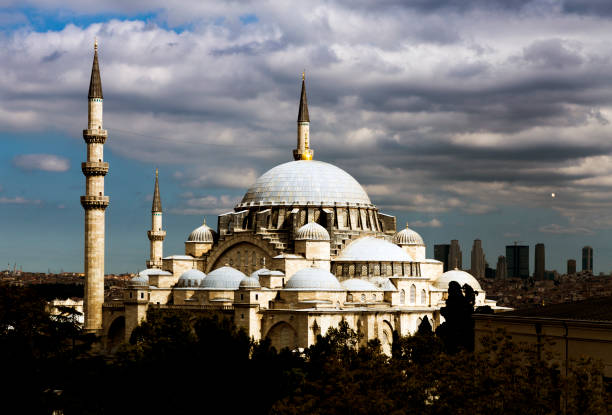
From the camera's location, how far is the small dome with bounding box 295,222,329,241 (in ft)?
140

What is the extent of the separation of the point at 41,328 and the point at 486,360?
12542mm

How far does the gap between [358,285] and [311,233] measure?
366 cm

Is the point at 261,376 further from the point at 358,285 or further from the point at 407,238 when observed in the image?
the point at 407,238

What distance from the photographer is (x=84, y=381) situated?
915 inches

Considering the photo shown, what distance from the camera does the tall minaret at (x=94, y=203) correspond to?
41.5m

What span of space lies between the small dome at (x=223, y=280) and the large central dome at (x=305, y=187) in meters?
6.90

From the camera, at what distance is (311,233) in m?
43.0

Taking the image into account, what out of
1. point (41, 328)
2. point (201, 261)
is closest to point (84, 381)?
point (41, 328)

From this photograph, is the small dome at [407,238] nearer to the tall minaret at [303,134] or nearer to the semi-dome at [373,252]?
the semi-dome at [373,252]

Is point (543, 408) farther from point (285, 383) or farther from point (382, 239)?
point (382, 239)

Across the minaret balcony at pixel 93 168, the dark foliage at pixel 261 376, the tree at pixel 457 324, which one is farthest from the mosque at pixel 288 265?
the tree at pixel 457 324

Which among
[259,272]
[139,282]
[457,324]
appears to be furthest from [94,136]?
[457,324]

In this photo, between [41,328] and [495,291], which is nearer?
[41,328]

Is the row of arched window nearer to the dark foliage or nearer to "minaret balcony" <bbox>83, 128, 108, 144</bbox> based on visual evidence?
the dark foliage
